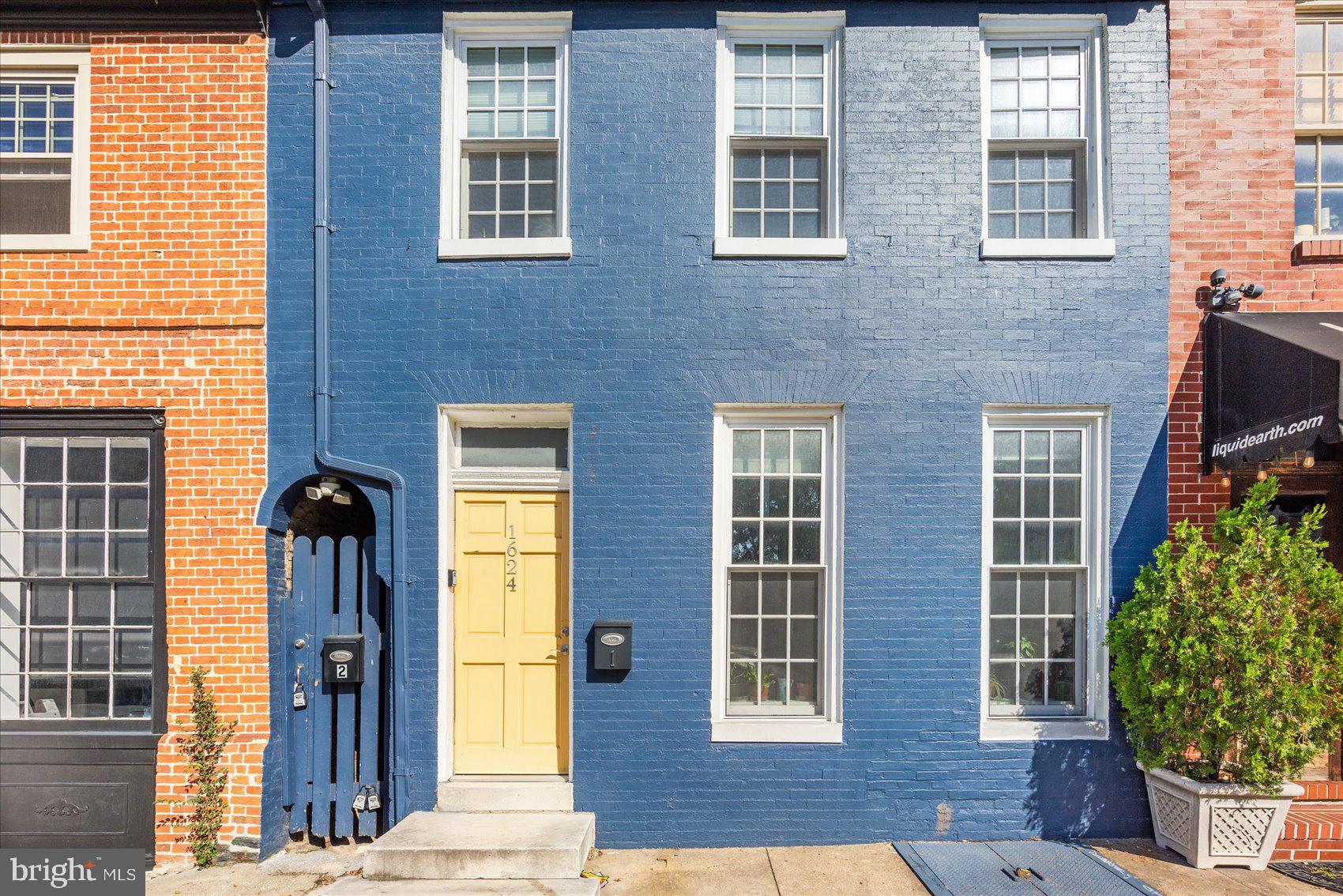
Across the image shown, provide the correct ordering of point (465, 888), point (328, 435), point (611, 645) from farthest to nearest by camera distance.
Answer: point (328, 435)
point (611, 645)
point (465, 888)

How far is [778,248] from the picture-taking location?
5785 millimetres

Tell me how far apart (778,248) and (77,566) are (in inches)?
222

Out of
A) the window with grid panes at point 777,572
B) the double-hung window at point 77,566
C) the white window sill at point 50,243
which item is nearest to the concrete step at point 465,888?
the window with grid panes at point 777,572

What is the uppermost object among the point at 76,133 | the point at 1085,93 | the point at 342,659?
the point at 1085,93

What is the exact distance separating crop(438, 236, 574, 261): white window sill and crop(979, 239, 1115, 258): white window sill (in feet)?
10.1

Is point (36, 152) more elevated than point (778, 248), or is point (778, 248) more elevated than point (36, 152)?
point (36, 152)

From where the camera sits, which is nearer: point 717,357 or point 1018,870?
point 1018,870

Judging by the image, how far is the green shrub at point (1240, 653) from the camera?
16.6 ft

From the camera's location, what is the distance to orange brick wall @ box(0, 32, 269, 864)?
225 inches

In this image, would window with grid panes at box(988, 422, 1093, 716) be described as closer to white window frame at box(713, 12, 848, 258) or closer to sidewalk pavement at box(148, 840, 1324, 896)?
sidewalk pavement at box(148, 840, 1324, 896)

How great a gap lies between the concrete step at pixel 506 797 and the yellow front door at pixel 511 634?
0.18 meters

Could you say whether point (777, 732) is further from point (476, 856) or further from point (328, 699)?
point (328, 699)

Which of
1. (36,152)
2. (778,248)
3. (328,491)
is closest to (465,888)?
(328,491)

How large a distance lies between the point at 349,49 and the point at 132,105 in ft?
5.35
